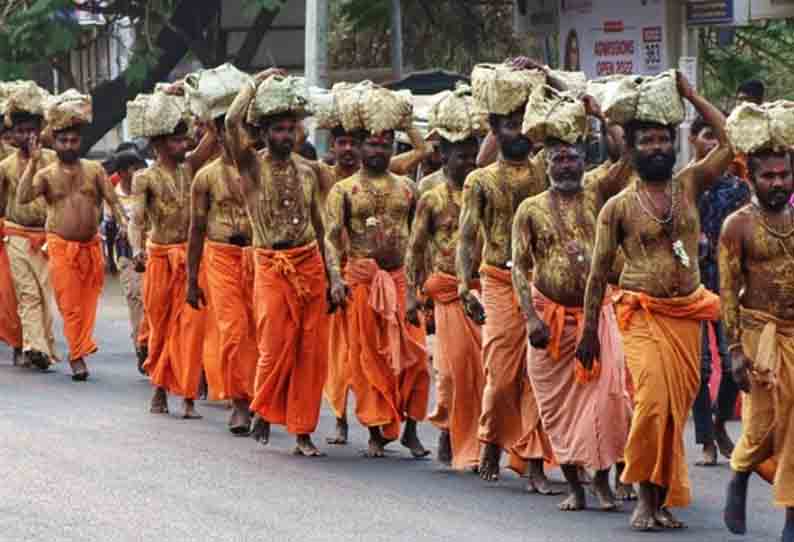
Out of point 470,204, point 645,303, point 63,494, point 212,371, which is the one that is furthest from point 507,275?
point 212,371

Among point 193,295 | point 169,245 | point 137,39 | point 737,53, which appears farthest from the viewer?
point 137,39

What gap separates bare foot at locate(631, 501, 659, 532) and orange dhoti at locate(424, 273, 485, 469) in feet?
7.57

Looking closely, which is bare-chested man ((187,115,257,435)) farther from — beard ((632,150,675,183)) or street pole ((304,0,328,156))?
street pole ((304,0,328,156))

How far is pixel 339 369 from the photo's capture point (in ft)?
46.2

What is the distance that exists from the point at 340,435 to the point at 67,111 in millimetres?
4567

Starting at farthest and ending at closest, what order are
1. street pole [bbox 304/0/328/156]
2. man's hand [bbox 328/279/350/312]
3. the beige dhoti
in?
street pole [bbox 304/0/328/156], the beige dhoti, man's hand [bbox 328/279/350/312]

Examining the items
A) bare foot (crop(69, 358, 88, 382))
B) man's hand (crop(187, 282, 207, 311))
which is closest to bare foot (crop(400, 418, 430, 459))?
man's hand (crop(187, 282, 207, 311))

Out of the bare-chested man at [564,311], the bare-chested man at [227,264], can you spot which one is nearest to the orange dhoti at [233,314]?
the bare-chested man at [227,264]

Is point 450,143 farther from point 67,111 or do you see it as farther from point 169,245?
point 67,111

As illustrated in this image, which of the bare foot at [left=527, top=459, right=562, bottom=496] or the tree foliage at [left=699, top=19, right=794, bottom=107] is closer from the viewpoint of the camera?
the bare foot at [left=527, top=459, right=562, bottom=496]

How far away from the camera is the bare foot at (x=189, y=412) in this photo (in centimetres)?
1518

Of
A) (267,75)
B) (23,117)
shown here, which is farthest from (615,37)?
(267,75)

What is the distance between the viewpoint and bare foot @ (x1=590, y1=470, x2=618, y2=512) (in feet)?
36.5

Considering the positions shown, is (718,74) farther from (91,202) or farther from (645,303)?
(645,303)
